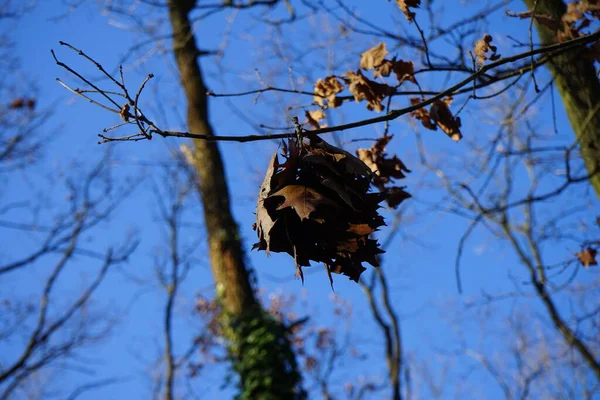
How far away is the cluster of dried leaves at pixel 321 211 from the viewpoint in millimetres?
1805

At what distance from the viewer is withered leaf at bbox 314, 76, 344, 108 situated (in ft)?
10.7

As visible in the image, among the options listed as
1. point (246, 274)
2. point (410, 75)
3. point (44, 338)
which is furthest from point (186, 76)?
point (410, 75)

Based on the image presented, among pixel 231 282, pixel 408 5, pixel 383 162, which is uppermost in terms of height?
pixel 231 282

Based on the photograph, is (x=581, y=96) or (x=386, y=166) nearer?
(x=386, y=166)

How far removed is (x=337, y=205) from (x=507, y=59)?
0.93 metres

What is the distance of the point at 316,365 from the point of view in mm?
10484

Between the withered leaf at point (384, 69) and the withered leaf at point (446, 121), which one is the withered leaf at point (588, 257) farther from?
the withered leaf at point (384, 69)

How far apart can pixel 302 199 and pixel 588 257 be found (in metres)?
2.70

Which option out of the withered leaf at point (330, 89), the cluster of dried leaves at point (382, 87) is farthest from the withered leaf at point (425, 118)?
the withered leaf at point (330, 89)

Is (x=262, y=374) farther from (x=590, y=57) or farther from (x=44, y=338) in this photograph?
(x=44, y=338)

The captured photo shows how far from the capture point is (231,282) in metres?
6.59

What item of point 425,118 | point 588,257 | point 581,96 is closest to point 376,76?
point 425,118

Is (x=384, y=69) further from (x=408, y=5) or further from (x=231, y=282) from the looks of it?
(x=231, y=282)

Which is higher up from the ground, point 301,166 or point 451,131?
point 451,131
